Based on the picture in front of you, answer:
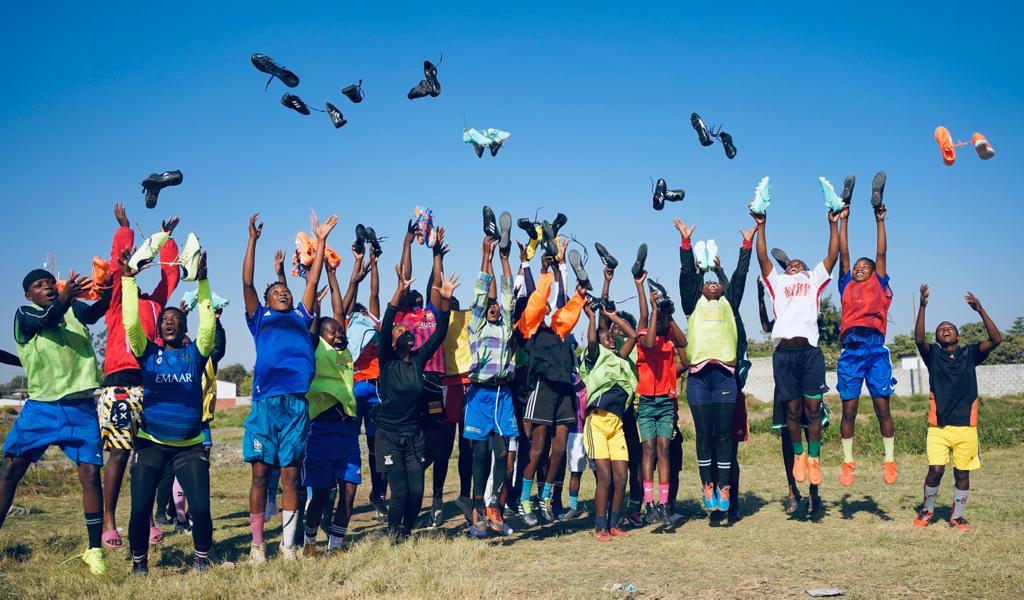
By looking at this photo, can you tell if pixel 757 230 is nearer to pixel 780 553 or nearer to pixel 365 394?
pixel 780 553

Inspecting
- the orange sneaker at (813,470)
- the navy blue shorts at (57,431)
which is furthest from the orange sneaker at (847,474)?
the navy blue shorts at (57,431)

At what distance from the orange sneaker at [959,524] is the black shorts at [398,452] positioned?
5.41m

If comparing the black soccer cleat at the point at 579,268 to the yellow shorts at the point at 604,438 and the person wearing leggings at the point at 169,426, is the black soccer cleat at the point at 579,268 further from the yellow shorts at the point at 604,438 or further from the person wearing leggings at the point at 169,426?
the person wearing leggings at the point at 169,426

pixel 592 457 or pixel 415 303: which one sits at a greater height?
pixel 415 303

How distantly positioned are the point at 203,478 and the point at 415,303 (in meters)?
3.22

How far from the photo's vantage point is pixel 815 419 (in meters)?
8.69

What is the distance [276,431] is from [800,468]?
5477mm

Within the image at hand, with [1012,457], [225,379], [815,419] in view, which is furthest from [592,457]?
[225,379]

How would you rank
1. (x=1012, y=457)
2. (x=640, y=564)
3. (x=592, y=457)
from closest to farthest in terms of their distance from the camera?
(x=640, y=564)
(x=592, y=457)
(x=1012, y=457)

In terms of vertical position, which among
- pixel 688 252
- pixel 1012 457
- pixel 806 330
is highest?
pixel 688 252

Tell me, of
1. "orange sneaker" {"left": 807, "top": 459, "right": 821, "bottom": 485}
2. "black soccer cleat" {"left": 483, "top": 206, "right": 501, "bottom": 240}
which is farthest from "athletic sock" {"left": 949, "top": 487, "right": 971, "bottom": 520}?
"black soccer cleat" {"left": 483, "top": 206, "right": 501, "bottom": 240}

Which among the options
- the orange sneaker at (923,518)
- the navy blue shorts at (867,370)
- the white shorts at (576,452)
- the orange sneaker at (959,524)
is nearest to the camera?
the orange sneaker at (959,524)

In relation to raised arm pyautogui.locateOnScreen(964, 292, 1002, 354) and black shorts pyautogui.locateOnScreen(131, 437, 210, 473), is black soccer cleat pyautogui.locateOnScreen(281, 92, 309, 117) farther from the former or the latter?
raised arm pyautogui.locateOnScreen(964, 292, 1002, 354)

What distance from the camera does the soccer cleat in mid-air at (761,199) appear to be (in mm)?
9000
